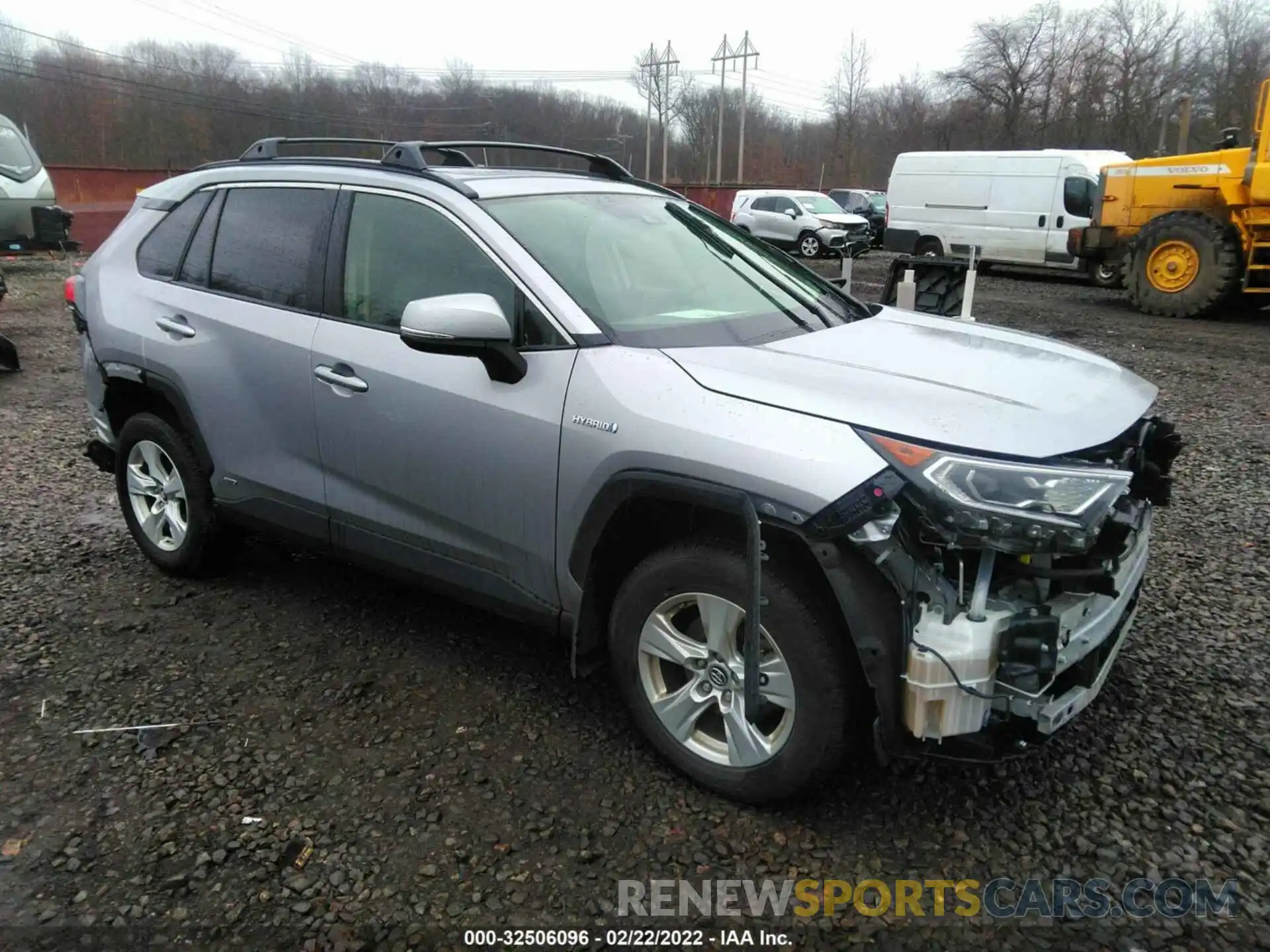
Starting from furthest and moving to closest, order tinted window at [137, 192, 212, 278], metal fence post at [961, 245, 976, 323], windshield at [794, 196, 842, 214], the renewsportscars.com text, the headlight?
windshield at [794, 196, 842, 214] < metal fence post at [961, 245, 976, 323] < tinted window at [137, 192, 212, 278] < the renewsportscars.com text < the headlight

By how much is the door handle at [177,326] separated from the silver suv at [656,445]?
0.02m

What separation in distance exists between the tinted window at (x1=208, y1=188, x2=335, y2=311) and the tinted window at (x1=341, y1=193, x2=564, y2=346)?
7.2 inches

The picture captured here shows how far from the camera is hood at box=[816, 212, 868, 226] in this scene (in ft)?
74.9

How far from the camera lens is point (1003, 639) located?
224 cm

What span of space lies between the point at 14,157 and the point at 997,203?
17726 millimetres

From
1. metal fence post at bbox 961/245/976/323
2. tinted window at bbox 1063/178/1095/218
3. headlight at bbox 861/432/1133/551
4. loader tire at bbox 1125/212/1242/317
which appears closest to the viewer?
headlight at bbox 861/432/1133/551

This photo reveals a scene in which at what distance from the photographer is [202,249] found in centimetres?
392

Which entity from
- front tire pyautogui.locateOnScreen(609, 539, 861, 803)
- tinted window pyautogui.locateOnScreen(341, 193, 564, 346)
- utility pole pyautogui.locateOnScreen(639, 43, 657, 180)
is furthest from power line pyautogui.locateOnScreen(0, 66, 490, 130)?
front tire pyautogui.locateOnScreen(609, 539, 861, 803)

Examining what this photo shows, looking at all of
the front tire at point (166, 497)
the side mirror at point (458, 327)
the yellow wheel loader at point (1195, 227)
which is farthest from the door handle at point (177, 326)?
the yellow wheel loader at point (1195, 227)

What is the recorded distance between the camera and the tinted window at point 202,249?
3.88 m

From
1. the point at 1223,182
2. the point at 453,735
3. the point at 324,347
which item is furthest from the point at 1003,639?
the point at 1223,182

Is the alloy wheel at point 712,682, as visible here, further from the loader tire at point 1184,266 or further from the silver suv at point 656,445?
the loader tire at point 1184,266

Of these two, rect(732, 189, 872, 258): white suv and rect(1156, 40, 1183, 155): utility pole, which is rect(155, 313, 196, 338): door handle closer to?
rect(732, 189, 872, 258): white suv

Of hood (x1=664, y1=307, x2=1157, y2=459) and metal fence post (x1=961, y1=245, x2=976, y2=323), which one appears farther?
metal fence post (x1=961, y1=245, x2=976, y2=323)
